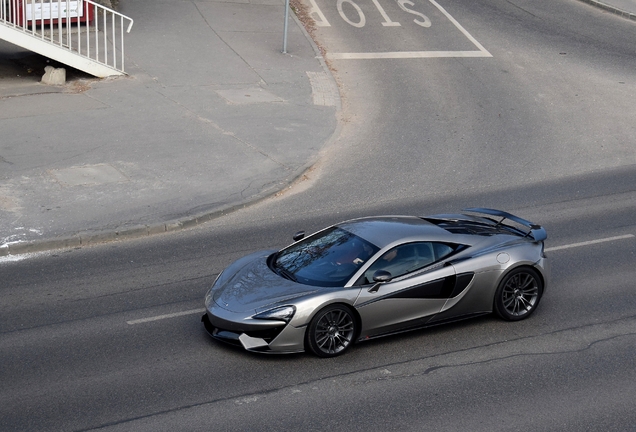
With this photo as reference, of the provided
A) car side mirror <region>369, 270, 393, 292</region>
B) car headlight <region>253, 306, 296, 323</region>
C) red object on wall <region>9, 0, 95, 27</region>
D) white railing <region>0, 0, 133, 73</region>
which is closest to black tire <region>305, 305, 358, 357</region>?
car headlight <region>253, 306, 296, 323</region>

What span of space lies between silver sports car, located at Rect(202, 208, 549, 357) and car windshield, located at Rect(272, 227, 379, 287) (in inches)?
0.5

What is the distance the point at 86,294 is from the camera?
10680 mm

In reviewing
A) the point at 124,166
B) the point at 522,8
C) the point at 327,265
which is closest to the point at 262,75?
the point at 124,166

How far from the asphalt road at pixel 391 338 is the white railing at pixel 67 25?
6620 mm

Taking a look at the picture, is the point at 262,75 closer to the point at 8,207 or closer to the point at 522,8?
the point at 8,207

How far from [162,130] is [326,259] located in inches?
373

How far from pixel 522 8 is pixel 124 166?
59.0 feet

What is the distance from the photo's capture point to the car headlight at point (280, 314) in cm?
857

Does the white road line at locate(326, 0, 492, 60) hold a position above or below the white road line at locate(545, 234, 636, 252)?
above

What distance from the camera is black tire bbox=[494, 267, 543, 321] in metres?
9.62

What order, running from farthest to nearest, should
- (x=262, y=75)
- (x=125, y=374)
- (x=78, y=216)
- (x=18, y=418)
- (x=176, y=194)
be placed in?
(x=262, y=75)
(x=176, y=194)
(x=78, y=216)
(x=125, y=374)
(x=18, y=418)

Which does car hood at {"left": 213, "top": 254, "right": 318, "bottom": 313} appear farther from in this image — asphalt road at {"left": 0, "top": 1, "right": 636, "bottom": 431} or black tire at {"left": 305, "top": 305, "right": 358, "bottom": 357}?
asphalt road at {"left": 0, "top": 1, "right": 636, "bottom": 431}

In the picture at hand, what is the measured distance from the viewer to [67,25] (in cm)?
2111

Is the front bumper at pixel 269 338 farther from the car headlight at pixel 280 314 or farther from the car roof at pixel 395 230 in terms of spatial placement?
the car roof at pixel 395 230
